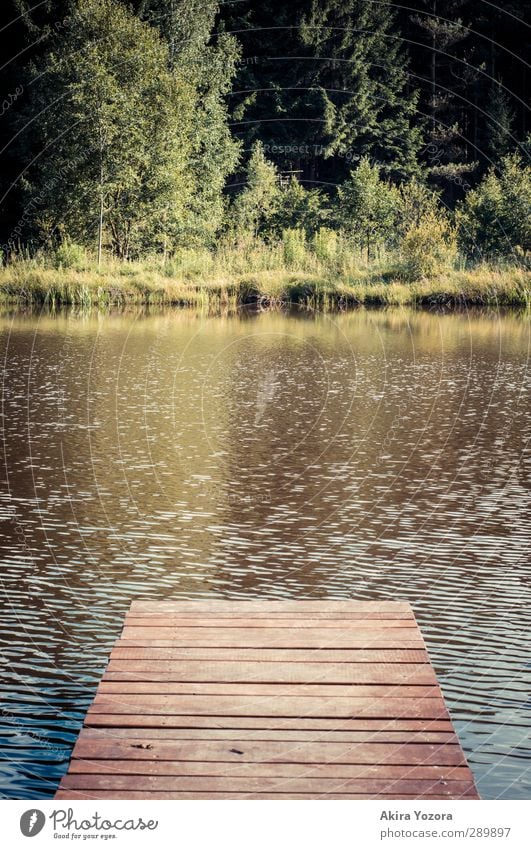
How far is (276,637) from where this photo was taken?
8141mm

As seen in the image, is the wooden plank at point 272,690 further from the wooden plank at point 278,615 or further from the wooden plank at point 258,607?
the wooden plank at point 258,607

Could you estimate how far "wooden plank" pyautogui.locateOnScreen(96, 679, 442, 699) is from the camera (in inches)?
278

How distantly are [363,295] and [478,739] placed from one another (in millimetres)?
40631

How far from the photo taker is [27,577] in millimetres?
10953

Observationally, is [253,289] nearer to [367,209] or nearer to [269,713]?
[367,209]

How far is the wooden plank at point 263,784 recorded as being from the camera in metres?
5.86

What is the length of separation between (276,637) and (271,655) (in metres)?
0.39

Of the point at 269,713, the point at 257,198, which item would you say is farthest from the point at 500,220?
the point at 269,713

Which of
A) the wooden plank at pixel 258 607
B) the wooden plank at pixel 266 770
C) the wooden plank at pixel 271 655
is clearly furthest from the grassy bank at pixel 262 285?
the wooden plank at pixel 266 770

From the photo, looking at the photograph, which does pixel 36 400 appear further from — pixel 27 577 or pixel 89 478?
pixel 27 577

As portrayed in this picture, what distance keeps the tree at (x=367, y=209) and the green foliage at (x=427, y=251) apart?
17.7 feet

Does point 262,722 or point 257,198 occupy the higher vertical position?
point 257,198

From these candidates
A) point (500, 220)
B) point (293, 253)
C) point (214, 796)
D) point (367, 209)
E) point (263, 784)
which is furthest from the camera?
point (367, 209)

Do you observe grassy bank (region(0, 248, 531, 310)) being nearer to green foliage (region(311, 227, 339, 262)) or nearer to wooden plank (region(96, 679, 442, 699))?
green foliage (region(311, 227, 339, 262))
